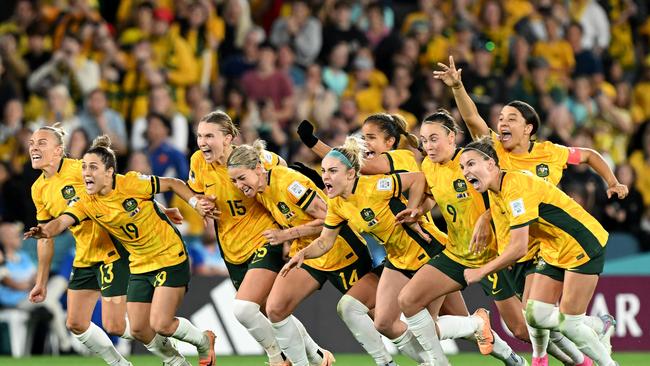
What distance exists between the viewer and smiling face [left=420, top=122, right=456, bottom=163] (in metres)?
10.8

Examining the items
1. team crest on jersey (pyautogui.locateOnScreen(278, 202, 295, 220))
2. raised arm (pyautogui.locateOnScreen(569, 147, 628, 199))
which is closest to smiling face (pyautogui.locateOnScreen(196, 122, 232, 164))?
team crest on jersey (pyautogui.locateOnScreen(278, 202, 295, 220))

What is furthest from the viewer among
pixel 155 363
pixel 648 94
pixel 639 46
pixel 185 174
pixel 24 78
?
pixel 639 46

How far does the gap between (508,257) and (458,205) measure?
961mm

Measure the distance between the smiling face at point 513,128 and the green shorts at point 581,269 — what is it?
1030mm

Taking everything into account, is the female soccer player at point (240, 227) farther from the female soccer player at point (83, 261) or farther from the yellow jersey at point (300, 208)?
the female soccer player at point (83, 261)

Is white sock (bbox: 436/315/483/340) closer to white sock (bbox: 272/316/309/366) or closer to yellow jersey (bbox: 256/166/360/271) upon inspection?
yellow jersey (bbox: 256/166/360/271)

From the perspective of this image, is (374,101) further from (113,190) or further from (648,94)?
(113,190)

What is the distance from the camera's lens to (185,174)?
15383 mm

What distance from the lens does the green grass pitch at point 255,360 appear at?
44.7ft

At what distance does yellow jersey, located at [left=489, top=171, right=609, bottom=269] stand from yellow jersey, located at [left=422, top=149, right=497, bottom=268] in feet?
0.97

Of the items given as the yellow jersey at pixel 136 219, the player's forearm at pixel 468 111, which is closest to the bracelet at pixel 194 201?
the yellow jersey at pixel 136 219

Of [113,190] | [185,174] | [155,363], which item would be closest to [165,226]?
[113,190]

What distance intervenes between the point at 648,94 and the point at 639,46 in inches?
65.8

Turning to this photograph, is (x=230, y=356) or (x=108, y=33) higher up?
(x=108, y=33)
